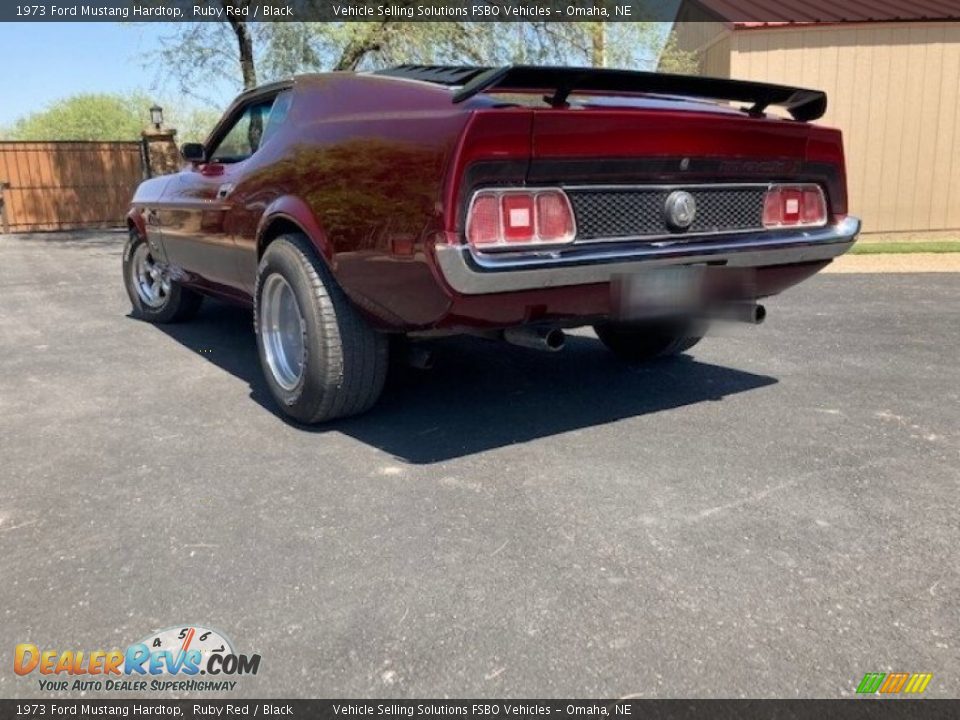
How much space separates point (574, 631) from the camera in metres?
1.98

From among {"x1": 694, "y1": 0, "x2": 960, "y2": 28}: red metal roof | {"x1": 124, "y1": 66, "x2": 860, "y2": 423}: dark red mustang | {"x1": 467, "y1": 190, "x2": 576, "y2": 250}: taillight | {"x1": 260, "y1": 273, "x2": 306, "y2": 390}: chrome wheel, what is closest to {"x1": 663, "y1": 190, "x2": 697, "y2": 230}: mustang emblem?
{"x1": 124, "y1": 66, "x2": 860, "y2": 423}: dark red mustang

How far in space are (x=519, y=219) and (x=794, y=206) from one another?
4.86ft

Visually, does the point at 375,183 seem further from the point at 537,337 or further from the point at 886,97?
the point at 886,97

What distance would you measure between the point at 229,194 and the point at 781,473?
299cm

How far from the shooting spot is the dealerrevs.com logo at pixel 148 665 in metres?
1.83

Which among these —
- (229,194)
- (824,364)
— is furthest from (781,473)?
(229,194)

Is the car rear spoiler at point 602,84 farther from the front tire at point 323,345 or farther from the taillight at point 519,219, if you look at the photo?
the front tire at point 323,345

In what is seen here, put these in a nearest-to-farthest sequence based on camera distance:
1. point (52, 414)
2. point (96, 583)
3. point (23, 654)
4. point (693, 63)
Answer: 1. point (23, 654)
2. point (96, 583)
3. point (52, 414)
4. point (693, 63)

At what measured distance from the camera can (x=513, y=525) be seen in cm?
256

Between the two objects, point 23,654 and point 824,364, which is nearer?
point 23,654

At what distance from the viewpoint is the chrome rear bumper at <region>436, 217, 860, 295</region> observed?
8.90 ft

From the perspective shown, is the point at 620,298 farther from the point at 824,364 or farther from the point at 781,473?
the point at 824,364
